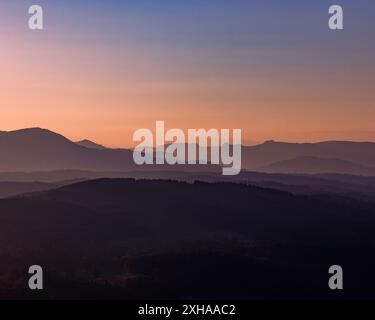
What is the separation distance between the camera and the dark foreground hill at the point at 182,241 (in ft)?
240

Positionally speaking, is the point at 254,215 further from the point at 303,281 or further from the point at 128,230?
the point at 303,281

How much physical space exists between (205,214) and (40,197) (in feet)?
166

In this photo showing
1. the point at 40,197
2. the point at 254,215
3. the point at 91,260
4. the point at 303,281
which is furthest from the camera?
the point at 40,197

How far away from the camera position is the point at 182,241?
113 m

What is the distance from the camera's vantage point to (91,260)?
88.4 meters

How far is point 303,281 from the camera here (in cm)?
8006

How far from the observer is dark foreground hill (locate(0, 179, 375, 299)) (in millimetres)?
73125

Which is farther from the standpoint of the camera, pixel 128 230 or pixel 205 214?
pixel 205 214
